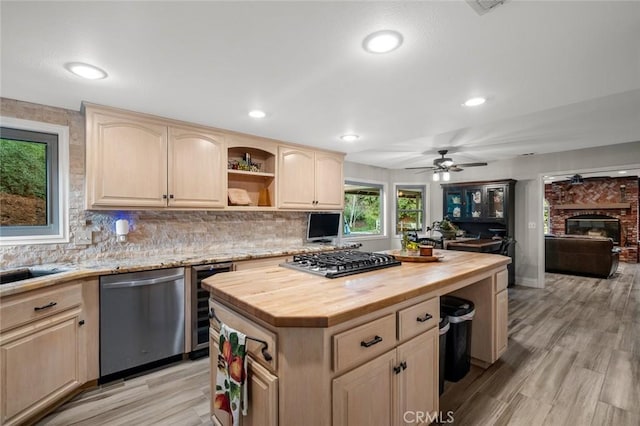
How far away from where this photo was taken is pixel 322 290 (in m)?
1.51

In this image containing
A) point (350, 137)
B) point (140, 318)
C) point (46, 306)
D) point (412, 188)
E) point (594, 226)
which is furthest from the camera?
point (594, 226)

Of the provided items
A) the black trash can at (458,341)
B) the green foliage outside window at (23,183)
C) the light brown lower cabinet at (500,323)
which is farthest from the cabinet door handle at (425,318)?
the green foliage outside window at (23,183)

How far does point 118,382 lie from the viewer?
2.36 meters

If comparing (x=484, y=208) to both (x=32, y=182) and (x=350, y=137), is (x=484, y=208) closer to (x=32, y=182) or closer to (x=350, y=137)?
(x=350, y=137)

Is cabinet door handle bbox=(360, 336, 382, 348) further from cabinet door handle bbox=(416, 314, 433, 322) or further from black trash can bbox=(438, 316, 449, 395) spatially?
black trash can bbox=(438, 316, 449, 395)

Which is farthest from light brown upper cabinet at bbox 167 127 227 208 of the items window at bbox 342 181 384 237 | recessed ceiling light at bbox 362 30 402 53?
Answer: window at bbox 342 181 384 237

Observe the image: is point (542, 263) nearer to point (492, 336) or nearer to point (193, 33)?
point (492, 336)

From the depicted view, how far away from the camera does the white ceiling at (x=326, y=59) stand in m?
1.39

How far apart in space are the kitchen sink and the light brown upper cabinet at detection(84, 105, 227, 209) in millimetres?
588

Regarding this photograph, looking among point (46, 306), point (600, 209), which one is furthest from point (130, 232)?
point (600, 209)

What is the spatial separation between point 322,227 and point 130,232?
2.47 metres

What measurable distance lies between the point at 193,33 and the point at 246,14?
352 mm

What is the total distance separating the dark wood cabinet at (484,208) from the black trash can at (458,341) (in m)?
3.67

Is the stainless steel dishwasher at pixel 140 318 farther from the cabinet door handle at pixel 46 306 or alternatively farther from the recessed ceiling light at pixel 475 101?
the recessed ceiling light at pixel 475 101
